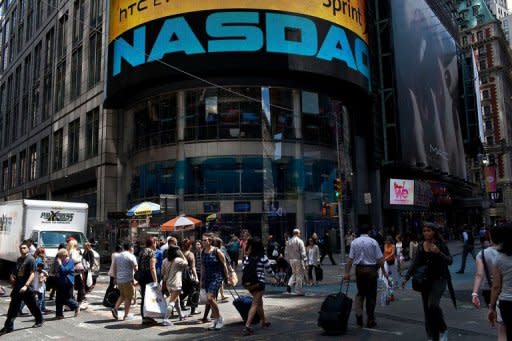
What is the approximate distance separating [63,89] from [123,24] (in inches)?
674

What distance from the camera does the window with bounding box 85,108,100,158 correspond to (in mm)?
39312

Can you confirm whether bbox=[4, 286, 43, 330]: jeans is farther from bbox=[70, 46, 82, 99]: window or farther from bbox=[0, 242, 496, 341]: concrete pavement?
bbox=[70, 46, 82, 99]: window

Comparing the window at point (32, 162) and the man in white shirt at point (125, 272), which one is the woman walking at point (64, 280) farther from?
the window at point (32, 162)

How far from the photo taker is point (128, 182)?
36.1 m

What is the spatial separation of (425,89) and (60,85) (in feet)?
120

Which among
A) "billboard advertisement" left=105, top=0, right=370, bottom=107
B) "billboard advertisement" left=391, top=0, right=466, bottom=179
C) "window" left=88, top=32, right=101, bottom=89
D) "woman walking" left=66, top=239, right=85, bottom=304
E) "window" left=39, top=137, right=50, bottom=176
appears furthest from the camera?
"window" left=39, top=137, right=50, bottom=176

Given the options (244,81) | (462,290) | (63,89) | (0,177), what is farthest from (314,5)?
(0,177)

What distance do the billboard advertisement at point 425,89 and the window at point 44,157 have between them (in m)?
35.4

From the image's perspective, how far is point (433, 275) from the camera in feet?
22.9

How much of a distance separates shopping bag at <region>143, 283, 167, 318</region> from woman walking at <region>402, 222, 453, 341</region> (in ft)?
16.8

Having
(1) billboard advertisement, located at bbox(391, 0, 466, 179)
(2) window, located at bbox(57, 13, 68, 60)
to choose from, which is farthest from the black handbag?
(2) window, located at bbox(57, 13, 68, 60)

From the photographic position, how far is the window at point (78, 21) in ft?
147

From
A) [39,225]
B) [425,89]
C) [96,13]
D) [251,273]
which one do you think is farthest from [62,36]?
[251,273]

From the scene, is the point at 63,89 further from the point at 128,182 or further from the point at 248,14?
the point at 248,14
